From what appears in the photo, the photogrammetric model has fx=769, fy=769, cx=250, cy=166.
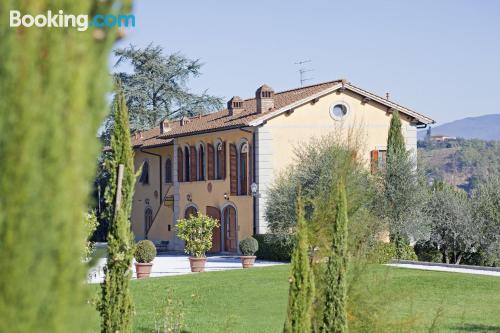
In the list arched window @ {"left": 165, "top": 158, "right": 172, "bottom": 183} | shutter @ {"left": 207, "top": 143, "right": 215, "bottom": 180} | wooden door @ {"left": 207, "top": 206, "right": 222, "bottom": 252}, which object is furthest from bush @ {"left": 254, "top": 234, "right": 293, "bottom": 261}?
arched window @ {"left": 165, "top": 158, "right": 172, "bottom": 183}

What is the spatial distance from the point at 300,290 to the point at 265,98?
24538 mm

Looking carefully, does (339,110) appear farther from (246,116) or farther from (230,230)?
(230,230)

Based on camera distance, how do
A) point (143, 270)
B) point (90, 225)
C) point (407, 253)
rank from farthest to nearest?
1. point (407, 253)
2. point (143, 270)
3. point (90, 225)

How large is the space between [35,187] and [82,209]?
0.44 ft

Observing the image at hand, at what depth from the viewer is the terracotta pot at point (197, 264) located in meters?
23.9

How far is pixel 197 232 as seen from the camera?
2448 centimetres

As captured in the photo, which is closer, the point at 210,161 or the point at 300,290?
the point at 300,290

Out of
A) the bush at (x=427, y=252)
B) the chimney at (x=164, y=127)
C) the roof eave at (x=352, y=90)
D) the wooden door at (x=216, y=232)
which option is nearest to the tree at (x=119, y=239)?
the bush at (x=427, y=252)

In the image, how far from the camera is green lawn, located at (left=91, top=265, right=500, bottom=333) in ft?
45.4

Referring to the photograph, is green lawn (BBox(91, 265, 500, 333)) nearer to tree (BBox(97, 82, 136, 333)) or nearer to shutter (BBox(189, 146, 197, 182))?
tree (BBox(97, 82, 136, 333))

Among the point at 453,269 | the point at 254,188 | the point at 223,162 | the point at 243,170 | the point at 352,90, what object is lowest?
the point at 453,269

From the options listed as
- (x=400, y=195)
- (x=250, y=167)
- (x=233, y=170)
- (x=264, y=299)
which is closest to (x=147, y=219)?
(x=233, y=170)

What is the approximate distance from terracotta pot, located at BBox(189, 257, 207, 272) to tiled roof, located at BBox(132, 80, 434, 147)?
281 inches

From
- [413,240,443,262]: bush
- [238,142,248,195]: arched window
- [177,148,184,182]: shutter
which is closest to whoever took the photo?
[413,240,443,262]: bush
